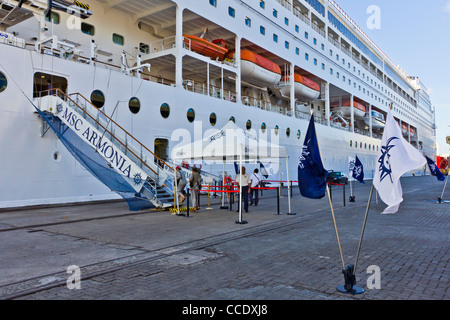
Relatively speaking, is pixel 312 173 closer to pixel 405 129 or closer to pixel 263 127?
pixel 263 127

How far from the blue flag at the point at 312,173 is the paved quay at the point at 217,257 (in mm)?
1211

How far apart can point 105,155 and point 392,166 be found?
11.3 m

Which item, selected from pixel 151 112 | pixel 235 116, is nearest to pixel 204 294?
pixel 151 112

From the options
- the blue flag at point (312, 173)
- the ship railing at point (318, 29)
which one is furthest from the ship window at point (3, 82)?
the ship railing at point (318, 29)

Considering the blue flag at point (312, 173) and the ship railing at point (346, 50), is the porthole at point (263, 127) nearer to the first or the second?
the blue flag at point (312, 173)

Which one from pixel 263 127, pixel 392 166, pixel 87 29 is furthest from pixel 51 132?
pixel 263 127

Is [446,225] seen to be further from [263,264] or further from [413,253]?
[263,264]

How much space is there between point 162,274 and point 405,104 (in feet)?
246

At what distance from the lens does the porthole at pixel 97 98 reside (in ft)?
51.5

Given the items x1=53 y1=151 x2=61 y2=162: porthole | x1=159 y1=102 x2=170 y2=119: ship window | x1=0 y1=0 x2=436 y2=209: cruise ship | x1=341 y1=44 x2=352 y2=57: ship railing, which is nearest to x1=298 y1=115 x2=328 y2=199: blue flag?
x1=0 y1=0 x2=436 y2=209: cruise ship

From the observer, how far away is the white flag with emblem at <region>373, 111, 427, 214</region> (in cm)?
397

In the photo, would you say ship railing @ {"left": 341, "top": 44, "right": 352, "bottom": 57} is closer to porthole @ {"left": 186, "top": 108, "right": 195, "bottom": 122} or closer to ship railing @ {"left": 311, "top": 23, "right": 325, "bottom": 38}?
ship railing @ {"left": 311, "top": 23, "right": 325, "bottom": 38}

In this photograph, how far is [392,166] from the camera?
4.06 meters

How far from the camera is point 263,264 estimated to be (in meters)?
5.51
